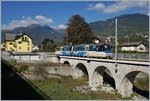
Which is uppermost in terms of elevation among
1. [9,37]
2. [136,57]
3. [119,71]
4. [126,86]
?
[9,37]

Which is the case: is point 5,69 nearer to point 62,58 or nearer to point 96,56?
point 96,56

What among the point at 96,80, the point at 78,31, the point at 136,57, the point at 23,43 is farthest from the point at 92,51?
the point at 23,43

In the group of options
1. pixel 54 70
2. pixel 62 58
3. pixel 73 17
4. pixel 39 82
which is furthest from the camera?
pixel 73 17

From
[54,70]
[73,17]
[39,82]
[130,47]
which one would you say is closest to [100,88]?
[39,82]

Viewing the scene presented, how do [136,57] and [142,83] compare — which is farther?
[142,83]

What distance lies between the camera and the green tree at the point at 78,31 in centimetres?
7119

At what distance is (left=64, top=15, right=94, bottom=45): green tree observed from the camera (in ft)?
234

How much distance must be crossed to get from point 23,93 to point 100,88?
12887 mm

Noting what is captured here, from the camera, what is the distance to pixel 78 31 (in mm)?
72250

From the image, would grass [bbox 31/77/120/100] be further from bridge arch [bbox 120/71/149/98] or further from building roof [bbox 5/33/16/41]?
building roof [bbox 5/33/16/41]

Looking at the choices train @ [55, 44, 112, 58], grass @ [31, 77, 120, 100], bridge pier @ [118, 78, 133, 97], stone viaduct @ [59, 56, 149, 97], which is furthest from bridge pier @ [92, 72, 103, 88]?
bridge pier @ [118, 78, 133, 97]

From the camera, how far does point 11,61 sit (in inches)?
2154

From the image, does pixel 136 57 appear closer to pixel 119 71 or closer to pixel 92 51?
pixel 119 71

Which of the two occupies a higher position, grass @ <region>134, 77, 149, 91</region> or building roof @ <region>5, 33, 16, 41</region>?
building roof @ <region>5, 33, 16, 41</region>
